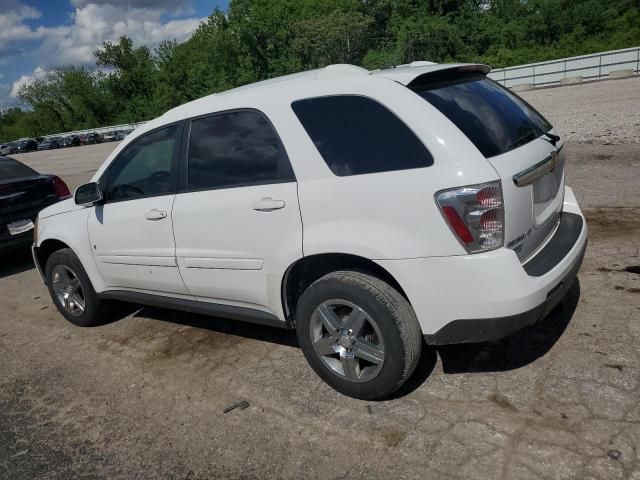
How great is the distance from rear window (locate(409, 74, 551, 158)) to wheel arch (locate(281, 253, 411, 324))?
832 millimetres

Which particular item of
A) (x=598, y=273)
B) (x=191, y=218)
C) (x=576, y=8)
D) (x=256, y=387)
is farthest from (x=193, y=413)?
(x=576, y=8)

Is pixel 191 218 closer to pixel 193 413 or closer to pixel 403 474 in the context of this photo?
pixel 193 413

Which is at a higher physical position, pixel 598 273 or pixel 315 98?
pixel 315 98

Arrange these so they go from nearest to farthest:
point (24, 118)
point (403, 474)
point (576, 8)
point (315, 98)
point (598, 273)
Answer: point (403, 474)
point (315, 98)
point (598, 273)
point (576, 8)
point (24, 118)

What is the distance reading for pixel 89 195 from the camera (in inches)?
161

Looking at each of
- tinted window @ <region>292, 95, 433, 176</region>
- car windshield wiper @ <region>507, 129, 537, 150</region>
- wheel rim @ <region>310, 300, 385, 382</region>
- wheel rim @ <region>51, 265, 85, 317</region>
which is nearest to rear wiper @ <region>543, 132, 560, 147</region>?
car windshield wiper @ <region>507, 129, 537, 150</region>

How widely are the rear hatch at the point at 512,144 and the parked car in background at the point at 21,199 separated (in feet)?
19.8

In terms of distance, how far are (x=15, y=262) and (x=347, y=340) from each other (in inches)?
266

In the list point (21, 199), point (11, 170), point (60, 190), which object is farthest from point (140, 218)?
point (11, 170)

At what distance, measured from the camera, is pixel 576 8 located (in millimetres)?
49688

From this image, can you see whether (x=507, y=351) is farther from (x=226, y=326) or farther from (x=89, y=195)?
(x=89, y=195)

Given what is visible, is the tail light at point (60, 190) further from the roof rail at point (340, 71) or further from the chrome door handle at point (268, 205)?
the roof rail at point (340, 71)

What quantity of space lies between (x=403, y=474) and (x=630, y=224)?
420cm

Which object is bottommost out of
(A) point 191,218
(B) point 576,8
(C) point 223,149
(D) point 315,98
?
(A) point 191,218
